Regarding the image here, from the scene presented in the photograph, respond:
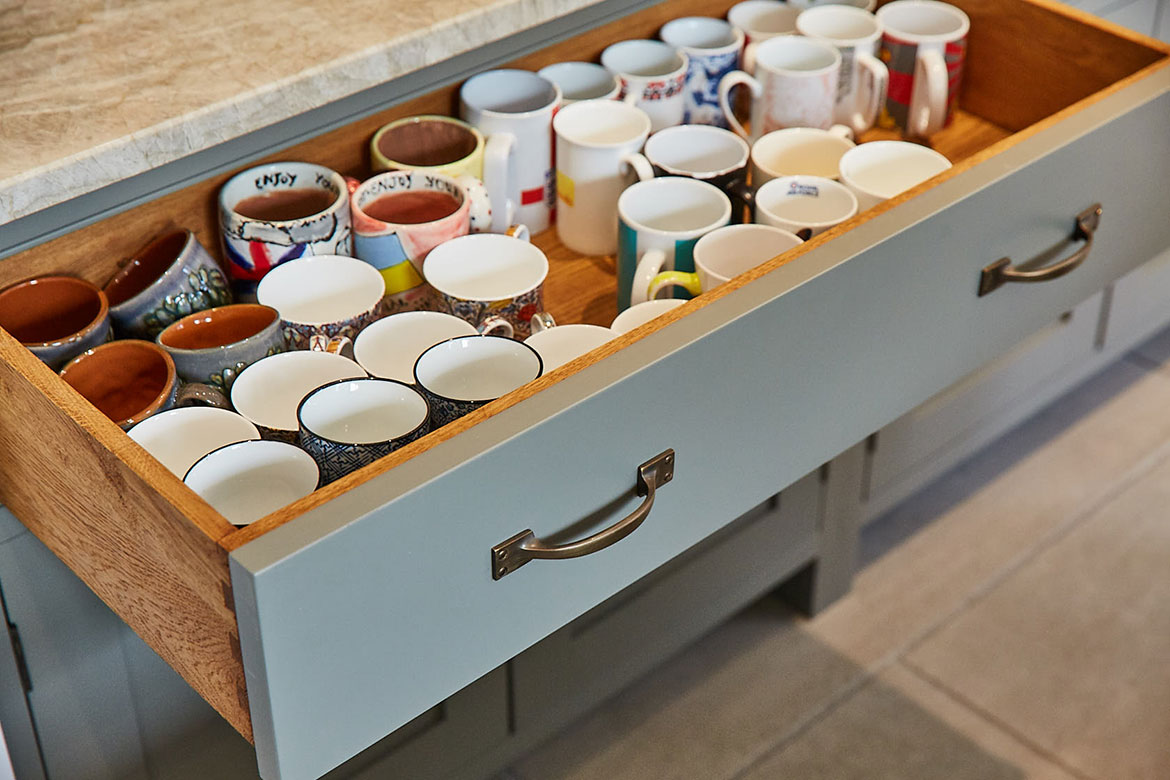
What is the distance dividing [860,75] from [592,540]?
62 cm

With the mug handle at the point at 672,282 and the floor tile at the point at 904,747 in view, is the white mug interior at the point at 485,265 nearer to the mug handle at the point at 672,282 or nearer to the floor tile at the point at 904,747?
the mug handle at the point at 672,282

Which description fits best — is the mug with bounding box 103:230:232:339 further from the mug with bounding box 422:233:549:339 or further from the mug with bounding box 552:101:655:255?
the mug with bounding box 552:101:655:255

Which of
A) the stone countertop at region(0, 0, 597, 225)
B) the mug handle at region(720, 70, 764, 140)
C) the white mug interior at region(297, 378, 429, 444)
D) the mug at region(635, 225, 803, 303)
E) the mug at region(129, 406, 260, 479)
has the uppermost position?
the stone countertop at region(0, 0, 597, 225)

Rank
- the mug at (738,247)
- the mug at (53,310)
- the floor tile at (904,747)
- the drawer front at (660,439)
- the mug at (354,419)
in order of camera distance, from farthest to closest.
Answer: the floor tile at (904,747)
the mug at (738,247)
the mug at (53,310)
the mug at (354,419)
the drawer front at (660,439)

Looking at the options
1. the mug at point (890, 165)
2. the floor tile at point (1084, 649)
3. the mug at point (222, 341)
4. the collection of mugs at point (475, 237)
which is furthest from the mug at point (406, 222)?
the floor tile at point (1084, 649)

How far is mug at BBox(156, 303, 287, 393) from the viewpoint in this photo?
0.87m

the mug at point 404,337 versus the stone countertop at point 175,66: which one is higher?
the stone countertop at point 175,66

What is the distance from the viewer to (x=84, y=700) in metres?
0.99

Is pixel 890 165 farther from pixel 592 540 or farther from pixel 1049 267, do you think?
pixel 592 540

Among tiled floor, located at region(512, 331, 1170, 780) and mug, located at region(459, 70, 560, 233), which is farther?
tiled floor, located at region(512, 331, 1170, 780)

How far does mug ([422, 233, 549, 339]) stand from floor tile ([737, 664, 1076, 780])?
737 mm

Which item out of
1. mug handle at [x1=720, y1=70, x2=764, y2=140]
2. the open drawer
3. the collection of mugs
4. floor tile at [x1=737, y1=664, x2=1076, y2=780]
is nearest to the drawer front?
the open drawer

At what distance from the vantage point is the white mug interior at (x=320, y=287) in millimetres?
981

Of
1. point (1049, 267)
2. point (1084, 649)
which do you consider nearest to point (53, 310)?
point (1049, 267)
